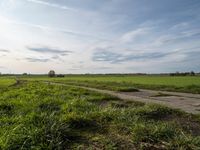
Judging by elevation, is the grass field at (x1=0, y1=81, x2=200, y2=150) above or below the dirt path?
above

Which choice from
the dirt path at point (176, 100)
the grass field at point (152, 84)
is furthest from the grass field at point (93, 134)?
the grass field at point (152, 84)

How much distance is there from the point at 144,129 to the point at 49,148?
7.38ft

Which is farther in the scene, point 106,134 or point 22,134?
point 106,134

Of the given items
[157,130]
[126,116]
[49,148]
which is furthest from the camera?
[126,116]

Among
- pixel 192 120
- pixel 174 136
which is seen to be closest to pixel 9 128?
pixel 174 136

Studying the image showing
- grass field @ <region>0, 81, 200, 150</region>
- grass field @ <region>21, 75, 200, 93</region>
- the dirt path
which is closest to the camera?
grass field @ <region>0, 81, 200, 150</region>

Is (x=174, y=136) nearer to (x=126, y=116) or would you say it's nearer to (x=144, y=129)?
(x=144, y=129)

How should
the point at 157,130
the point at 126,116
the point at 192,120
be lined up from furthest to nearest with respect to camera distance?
the point at 192,120, the point at 126,116, the point at 157,130

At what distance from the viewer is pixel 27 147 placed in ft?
16.5

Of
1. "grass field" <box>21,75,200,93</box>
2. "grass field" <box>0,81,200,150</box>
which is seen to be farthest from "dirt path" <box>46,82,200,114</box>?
"grass field" <box>21,75,200,93</box>

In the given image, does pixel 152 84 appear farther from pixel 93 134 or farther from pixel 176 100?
pixel 93 134

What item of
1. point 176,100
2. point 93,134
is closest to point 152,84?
point 176,100

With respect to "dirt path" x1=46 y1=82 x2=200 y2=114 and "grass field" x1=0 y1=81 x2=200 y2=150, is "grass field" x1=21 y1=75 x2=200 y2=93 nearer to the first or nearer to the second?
"dirt path" x1=46 y1=82 x2=200 y2=114

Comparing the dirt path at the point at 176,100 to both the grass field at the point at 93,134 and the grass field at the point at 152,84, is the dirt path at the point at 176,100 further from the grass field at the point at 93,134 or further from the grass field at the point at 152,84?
the grass field at the point at 152,84
